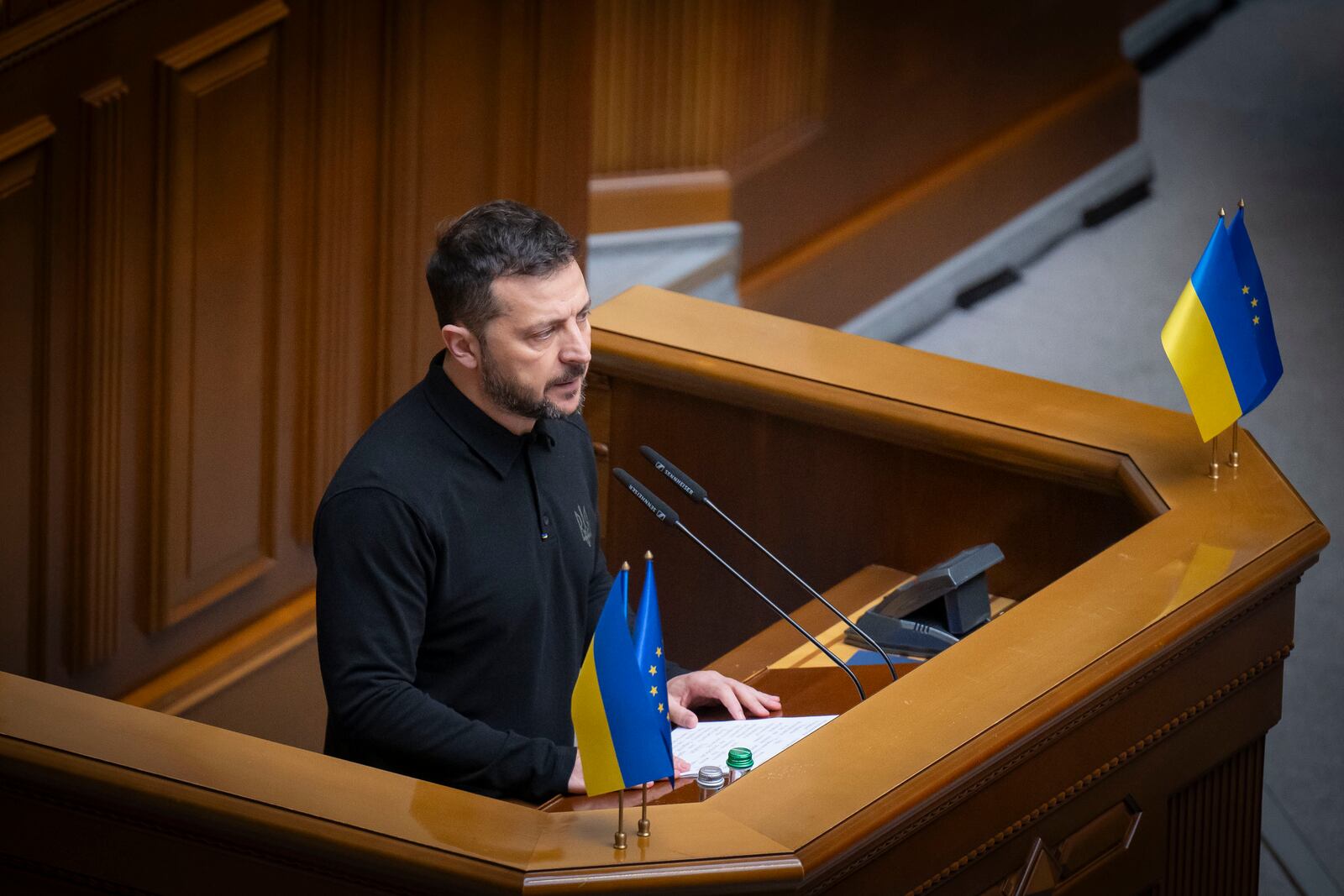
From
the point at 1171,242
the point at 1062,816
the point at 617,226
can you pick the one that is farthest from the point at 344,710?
the point at 1171,242

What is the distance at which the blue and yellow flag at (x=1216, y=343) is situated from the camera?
269 cm

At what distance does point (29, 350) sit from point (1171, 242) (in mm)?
3746

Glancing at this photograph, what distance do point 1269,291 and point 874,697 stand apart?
3.78m

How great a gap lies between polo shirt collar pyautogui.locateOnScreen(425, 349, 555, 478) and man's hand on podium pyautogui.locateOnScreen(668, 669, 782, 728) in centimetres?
39

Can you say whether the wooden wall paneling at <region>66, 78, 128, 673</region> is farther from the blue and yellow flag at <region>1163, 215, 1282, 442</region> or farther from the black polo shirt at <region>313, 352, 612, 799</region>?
the blue and yellow flag at <region>1163, 215, 1282, 442</region>

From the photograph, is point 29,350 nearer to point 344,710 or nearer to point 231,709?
point 231,709

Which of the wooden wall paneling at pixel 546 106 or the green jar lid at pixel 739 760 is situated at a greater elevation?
the wooden wall paneling at pixel 546 106

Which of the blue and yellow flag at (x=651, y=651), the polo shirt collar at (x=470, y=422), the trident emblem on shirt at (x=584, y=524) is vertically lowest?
the blue and yellow flag at (x=651, y=651)

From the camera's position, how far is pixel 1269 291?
5.60 metres

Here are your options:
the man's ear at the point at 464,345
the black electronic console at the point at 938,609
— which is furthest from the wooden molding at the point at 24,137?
the black electronic console at the point at 938,609

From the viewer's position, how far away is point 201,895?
1973mm

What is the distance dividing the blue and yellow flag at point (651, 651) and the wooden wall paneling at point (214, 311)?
5.68 feet

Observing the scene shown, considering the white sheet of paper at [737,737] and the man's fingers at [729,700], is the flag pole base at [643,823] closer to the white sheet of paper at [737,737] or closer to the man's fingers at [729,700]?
the white sheet of paper at [737,737]

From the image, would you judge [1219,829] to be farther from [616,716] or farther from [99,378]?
[99,378]
